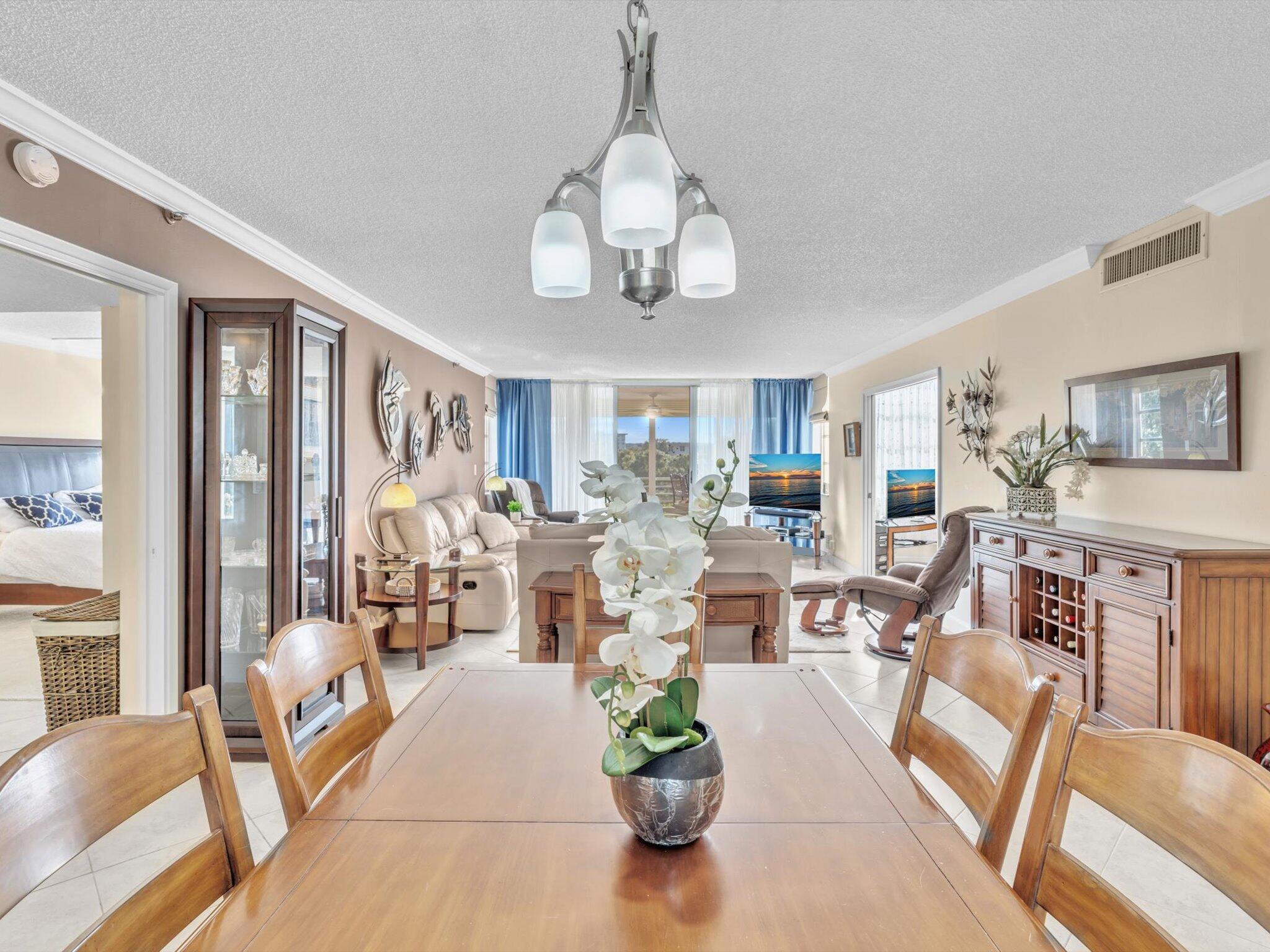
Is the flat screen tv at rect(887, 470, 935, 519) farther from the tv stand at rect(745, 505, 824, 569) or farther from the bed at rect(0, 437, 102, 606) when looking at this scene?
the bed at rect(0, 437, 102, 606)

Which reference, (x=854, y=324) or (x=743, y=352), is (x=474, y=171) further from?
(x=743, y=352)

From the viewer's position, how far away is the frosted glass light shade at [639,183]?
1.14 m

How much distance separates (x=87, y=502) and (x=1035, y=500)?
299 inches

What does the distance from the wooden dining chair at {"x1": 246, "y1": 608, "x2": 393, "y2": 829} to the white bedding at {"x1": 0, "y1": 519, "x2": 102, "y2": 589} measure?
5.19 meters

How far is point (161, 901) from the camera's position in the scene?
2.55 feet

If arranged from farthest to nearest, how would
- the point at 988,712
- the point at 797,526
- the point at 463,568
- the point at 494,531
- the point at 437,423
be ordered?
the point at 797,526 < the point at 494,531 < the point at 437,423 < the point at 463,568 < the point at 988,712

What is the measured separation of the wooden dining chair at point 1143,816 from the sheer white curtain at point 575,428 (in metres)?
8.42

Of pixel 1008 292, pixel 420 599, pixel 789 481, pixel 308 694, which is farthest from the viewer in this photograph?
pixel 789 481

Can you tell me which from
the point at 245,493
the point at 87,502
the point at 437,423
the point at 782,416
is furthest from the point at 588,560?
the point at 782,416

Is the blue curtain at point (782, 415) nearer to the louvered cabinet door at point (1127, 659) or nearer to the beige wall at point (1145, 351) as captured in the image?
the beige wall at point (1145, 351)

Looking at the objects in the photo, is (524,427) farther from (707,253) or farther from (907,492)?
(707,253)

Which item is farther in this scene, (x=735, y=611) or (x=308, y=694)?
(x=735, y=611)

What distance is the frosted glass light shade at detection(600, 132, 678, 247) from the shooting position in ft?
3.73

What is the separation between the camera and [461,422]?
7227 mm
